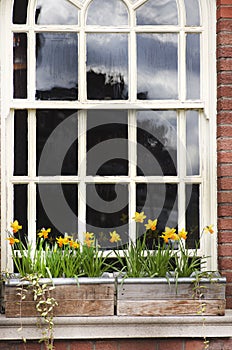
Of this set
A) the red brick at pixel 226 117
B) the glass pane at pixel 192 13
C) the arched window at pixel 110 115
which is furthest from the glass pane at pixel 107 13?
the red brick at pixel 226 117

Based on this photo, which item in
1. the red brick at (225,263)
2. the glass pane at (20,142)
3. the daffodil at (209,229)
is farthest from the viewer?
the glass pane at (20,142)

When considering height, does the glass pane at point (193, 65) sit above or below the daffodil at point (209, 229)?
above

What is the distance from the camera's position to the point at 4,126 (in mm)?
4105

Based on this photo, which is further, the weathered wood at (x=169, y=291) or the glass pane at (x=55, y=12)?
the glass pane at (x=55, y=12)

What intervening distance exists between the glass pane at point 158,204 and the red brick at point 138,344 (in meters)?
0.59

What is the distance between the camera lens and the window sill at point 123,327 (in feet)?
12.5

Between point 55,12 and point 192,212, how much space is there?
143 centimetres

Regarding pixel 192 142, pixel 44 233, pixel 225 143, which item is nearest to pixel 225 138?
pixel 225 143

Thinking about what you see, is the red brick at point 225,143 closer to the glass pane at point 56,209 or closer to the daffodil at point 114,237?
the daffodil at point 114,237

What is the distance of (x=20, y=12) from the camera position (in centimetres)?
415

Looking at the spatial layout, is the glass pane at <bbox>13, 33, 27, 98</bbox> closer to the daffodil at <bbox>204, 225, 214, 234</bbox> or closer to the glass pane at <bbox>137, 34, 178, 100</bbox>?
the glass pane at <bbox>137, 34, 178, 100</bbox>

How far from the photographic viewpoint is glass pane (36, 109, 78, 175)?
416 centimetres

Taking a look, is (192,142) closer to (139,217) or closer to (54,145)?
(139,217)

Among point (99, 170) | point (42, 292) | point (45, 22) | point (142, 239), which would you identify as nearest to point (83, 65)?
point (45, 22)
